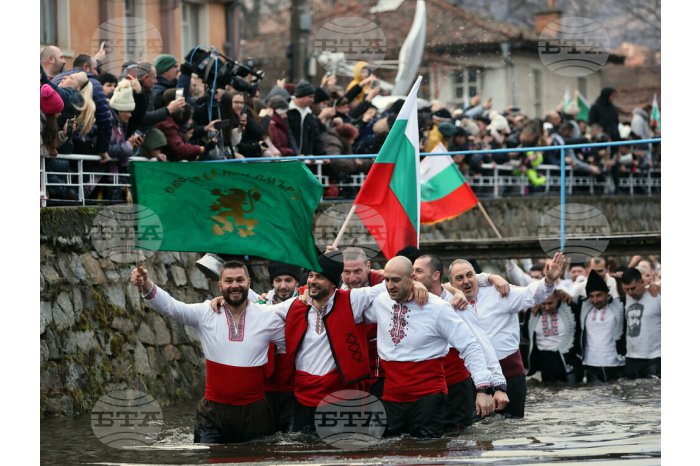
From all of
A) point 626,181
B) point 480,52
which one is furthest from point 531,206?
point 480,52

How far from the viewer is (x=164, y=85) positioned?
16469 mm

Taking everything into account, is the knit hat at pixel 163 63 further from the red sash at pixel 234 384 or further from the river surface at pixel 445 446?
the red sash at pixel 234 384

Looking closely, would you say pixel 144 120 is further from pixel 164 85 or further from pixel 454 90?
pixel 454 90

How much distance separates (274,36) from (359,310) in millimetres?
37916

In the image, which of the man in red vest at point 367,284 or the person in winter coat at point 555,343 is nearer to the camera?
the man in red vest at point 367,284

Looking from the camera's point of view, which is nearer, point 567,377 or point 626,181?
point 567,377

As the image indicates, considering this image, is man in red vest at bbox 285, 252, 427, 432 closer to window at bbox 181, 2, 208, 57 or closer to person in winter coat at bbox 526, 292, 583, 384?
person in winter coat at bbox 526, 292, 583, 384

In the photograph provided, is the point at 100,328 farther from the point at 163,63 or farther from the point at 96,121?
the point at 163,63

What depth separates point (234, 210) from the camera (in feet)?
40.2

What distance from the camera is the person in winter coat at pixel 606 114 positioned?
27406mm

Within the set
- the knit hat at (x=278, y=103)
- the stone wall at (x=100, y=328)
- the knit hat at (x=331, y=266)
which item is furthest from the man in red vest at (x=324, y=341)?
the knit hat at (x=278, y=103)

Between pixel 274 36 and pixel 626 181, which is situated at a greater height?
pixel 274 36

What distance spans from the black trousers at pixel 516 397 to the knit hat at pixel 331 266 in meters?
2.55

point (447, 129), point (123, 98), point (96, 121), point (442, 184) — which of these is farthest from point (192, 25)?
point (96, 121)
